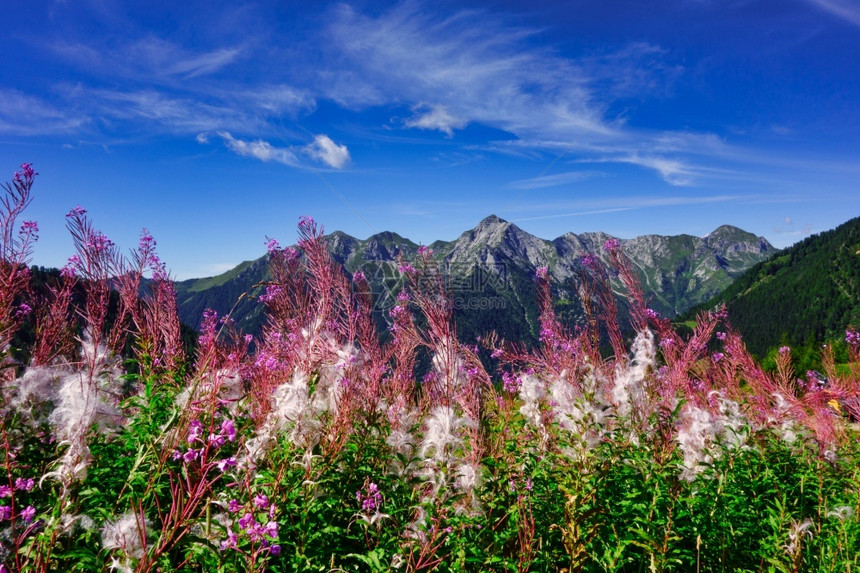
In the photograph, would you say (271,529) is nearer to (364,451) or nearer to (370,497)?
(370,497)

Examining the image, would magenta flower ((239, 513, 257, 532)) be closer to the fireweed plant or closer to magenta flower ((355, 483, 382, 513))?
the fireweed plant

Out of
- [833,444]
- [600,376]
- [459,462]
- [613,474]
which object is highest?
[600,376]

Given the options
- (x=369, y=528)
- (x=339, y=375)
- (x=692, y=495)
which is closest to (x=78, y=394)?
(x=339, y=375)

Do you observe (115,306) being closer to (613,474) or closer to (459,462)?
(459,462)

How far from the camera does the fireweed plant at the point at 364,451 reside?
2.58 meters

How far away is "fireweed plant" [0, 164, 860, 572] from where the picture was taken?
8.46ft

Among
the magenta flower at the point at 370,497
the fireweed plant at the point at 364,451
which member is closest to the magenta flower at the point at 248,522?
the fireweed plant at the point at 364,451

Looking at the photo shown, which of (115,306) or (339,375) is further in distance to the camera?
(115,306)

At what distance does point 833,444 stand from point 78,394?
34.5ft

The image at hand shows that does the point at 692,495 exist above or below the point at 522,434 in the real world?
below

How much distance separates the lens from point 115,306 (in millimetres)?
5535

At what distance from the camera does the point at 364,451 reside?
4.35 meters

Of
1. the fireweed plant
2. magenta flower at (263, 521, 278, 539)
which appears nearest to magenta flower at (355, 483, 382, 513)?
the fireweed plant

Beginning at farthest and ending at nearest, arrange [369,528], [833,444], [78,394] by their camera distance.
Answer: [833,444]
[369,528]
[78,394]
